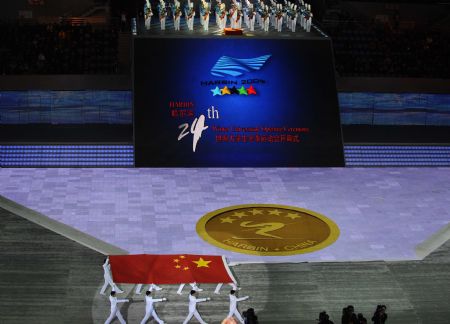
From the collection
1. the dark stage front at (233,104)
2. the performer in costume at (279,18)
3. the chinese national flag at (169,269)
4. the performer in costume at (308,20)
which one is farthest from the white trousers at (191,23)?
the chinese national flag at (169,269)

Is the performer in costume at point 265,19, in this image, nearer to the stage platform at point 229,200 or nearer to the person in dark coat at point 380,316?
the stage platform at point 229,200

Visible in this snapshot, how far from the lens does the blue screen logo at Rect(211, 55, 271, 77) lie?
2717cm

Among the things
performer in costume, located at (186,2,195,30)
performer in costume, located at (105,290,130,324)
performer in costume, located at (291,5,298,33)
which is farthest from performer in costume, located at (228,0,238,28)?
performer in costume, located at (105,290,130,324)

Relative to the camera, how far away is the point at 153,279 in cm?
1878

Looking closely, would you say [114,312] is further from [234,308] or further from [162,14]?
[162,14]

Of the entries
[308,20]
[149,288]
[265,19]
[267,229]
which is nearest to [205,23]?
[265,19]

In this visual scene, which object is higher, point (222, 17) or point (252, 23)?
point (222, 17)

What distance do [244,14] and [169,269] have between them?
44.4ft

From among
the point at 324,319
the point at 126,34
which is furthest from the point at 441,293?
the point at 126,34

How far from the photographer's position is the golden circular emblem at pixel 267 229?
21.1 m

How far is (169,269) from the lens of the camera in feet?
63.3

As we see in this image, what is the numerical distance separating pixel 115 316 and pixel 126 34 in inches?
605

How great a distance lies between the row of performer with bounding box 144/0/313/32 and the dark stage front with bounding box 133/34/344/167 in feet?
5.80

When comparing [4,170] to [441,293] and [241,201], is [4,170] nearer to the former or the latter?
[241,201]
